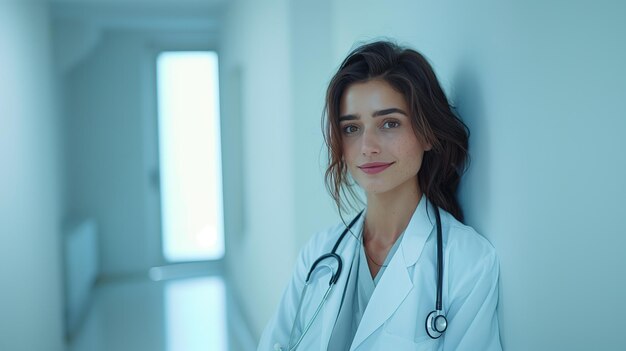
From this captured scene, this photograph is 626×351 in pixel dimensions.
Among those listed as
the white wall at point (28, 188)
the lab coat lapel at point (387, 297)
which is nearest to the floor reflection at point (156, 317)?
the white wall at point (28, 188)

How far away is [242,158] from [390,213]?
10.1 ft

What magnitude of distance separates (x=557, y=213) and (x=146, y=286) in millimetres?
Answer: 5364

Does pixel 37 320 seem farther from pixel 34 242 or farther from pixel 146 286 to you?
pixel 146 286

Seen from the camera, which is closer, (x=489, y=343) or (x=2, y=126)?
(x=489, y=343)

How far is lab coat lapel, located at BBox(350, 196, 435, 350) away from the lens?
1265mm

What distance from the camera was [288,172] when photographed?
8.70ft

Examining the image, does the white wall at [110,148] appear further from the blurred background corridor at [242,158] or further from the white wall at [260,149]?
the white wall at [260,149]

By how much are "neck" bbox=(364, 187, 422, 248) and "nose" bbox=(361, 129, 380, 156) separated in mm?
152

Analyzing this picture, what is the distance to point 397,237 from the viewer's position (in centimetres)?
146

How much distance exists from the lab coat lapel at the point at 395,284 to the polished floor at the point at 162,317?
2772 mm

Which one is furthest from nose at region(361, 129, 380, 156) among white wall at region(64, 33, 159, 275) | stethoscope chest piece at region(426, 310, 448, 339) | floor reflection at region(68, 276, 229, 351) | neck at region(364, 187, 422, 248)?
white wall at region(64, 33, 159, 275)

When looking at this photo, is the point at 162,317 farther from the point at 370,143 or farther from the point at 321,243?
the point at 370,143

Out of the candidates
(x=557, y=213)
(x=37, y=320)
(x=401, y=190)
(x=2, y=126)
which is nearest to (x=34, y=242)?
(x=37, y=320)

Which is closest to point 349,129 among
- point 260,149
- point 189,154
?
point 260,149
